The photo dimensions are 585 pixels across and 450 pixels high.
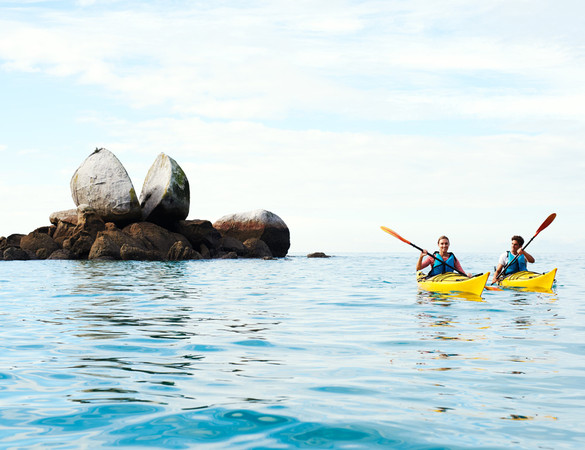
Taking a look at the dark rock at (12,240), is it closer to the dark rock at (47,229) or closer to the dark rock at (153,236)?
the dark rock at (47,229)

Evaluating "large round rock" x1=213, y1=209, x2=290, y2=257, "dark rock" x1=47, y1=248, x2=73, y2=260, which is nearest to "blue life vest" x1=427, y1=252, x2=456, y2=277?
"dark rock" x1=47, y1=248, x2=73, y2=260

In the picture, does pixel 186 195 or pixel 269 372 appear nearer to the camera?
pixel 269 372

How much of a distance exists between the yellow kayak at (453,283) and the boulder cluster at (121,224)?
19391 mm

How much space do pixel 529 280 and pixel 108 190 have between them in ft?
80.3

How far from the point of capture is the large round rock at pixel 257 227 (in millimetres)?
39594

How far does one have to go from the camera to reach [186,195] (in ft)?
110

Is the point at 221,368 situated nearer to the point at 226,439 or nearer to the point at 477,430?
the point at 226,439

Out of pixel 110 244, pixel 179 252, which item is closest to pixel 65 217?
pixel 110 244

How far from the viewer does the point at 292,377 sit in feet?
16.0

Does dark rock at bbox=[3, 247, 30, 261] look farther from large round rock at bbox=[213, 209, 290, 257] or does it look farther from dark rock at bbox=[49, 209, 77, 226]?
large round rock at bbox=[213, 209, 290, 257]

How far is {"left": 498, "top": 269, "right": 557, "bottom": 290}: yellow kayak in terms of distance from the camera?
13008 mm

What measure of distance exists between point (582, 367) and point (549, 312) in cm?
456

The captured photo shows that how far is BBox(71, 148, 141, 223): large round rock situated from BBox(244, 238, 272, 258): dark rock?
7.86m

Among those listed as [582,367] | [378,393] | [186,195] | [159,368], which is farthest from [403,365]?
[186,195]
